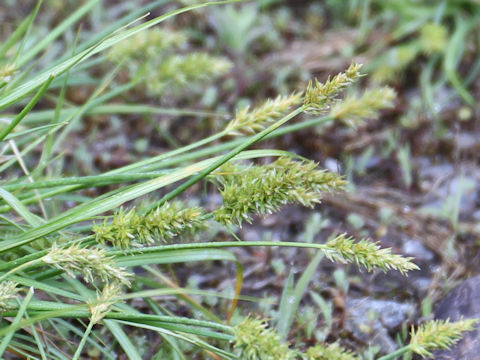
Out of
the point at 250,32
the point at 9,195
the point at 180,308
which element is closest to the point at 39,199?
the point at 9,195

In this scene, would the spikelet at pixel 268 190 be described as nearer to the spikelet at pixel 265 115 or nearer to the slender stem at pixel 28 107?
the spikelet at pixel 265 115

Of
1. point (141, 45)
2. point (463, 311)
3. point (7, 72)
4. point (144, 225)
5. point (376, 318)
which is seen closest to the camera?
point (144, 225)

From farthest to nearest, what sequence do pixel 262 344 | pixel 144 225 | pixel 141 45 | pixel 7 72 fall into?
pixel 141 45 < pixel 7 72 < pixel 144 225 < pixel 262 344

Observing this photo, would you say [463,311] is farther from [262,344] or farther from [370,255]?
[262,344]

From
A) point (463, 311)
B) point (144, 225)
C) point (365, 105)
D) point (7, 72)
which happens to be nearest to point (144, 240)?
point (144, 225)

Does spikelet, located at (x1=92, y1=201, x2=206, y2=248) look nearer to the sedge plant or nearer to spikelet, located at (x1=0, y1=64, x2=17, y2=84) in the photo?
the sedge plant
